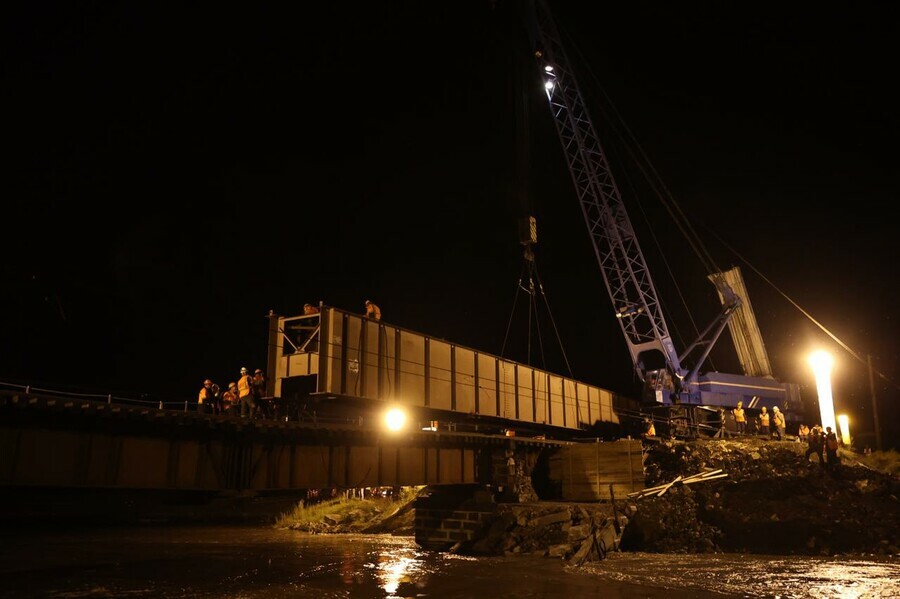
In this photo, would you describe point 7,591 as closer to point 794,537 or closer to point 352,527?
point 352,527

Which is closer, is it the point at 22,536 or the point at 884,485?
the point at 884,485

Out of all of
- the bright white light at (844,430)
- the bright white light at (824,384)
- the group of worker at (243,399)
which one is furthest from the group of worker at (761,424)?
the group of worker at (243,399)

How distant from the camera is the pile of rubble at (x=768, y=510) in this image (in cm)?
2005

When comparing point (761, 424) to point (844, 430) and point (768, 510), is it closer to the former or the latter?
point (844, 430)

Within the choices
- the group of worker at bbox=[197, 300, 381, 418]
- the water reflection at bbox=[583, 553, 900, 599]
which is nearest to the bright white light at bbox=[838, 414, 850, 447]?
the water reflection at bbox=[583, 553, 900, 599]

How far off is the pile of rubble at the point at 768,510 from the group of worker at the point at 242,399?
43.3 ft

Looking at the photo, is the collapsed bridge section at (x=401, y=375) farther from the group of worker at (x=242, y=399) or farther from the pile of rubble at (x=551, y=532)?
the pile of rubble at (x=551, y=532)

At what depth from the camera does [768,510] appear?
2158 cm

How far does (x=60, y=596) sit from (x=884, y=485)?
26481mm

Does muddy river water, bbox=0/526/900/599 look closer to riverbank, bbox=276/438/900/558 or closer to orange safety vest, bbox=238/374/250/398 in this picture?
riverbank, bbox=276/438/900/558

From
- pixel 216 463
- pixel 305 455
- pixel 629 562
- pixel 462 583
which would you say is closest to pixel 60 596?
pixel 216 463

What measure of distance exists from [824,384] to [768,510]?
1641 centimetres

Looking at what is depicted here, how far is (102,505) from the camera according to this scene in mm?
44938

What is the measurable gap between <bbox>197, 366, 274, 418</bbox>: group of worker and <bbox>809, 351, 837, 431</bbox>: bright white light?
30.6 m
